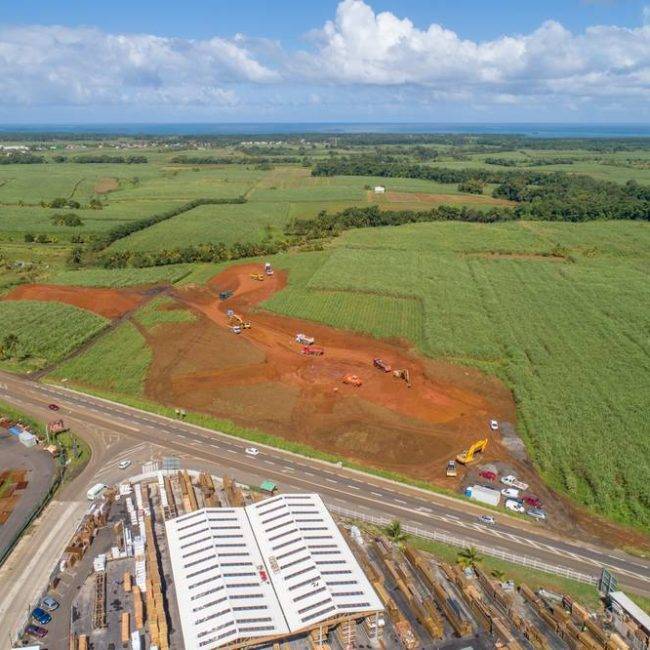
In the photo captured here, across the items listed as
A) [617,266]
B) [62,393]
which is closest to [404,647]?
[62,393]

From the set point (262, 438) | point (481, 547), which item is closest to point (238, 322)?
point (262, 438)

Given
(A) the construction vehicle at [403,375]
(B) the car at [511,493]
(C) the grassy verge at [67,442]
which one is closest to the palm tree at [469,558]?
(B) the car at [511,493]

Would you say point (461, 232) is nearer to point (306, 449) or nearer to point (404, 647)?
point (306, 449)

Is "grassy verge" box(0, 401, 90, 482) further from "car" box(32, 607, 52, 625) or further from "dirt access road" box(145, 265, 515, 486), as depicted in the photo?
"car" box(32, 607, 52, 625)

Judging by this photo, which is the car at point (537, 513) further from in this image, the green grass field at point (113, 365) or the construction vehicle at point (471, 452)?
the green grass field at point (113, 365)

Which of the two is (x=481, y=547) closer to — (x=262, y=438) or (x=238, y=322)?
(x=262, y=438)

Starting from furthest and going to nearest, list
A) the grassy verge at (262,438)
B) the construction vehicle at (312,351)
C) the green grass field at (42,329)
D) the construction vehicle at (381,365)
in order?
the green grass field at (42,329), the construction vehicle at (312,351), the construction vehicle at (381,365), the grassy verge at (262,438)
